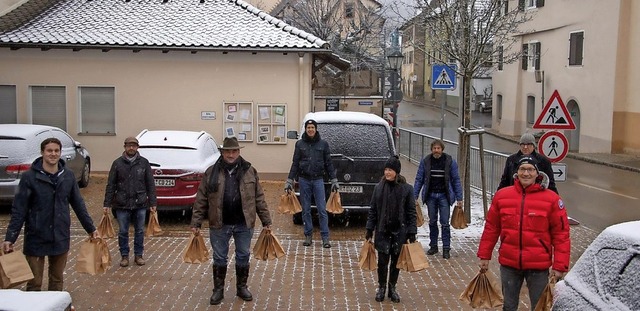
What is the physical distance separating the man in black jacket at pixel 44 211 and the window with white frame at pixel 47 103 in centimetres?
1191

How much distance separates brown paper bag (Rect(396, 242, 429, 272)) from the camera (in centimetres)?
781

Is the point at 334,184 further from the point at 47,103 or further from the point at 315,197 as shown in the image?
the point at 47,103

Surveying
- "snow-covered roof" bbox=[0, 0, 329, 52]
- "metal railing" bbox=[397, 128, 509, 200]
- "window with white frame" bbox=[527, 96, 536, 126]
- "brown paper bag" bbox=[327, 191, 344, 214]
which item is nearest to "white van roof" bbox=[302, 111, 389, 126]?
"brown paper bag" bbox=[327, 191, 344, 214]

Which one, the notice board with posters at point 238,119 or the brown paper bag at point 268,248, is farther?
the notice board with posters at point 238,119

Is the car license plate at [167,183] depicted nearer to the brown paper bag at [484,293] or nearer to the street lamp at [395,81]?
the brown paper bag at [484,293]

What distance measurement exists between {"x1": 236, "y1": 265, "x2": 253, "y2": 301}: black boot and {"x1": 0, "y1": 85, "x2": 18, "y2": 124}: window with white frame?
39.8ft

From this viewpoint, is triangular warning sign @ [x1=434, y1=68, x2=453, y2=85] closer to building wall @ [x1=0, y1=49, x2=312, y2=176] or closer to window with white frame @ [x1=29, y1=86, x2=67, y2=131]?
building wall @ [x1=0, y1=49, x2=312, y2=176]

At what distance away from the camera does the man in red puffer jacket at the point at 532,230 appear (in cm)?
614

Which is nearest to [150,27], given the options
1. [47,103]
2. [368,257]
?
[47,103]

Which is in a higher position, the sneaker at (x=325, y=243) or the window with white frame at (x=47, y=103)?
the window with white frame at (x=47, y=103)

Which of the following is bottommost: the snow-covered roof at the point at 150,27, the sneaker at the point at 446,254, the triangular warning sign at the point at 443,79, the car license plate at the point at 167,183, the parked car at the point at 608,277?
the sneaker at the point at 446,254

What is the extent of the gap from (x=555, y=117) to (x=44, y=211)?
27.7ft

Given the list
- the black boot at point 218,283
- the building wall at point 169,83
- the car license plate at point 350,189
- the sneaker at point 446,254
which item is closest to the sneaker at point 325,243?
the car license plate at point 350,189

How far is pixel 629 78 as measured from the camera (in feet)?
91.4
